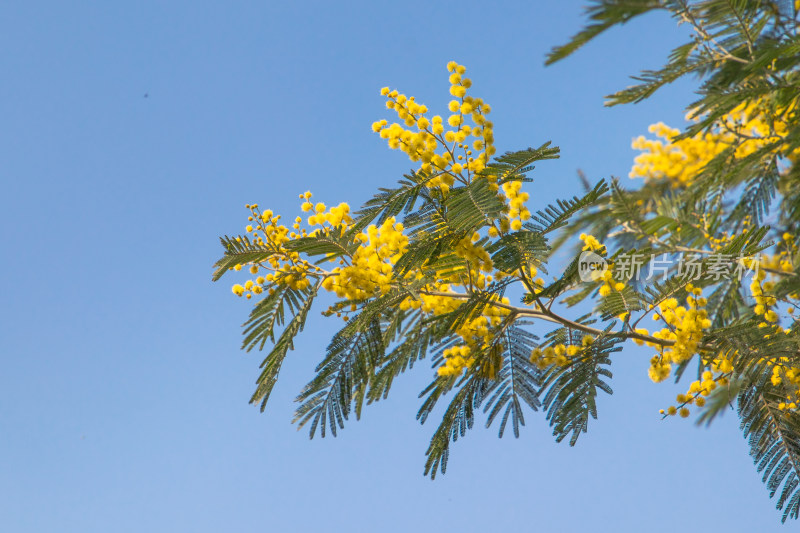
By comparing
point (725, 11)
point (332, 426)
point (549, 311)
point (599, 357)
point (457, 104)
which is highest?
point (725, 11)

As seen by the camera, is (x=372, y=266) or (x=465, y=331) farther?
(x=465, y=331)

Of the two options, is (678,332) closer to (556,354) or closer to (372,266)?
(556,354)

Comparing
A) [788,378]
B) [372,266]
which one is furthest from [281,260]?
[788,378]

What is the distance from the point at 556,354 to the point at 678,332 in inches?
20.7

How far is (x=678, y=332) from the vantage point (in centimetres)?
288

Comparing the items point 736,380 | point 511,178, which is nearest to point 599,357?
point 736,380

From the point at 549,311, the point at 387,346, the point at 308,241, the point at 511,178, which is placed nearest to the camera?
the point at 511,178

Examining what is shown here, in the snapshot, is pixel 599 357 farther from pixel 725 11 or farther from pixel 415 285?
pixel 725 11

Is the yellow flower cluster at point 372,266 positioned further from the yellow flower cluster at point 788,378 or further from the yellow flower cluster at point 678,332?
the yellow flower cluster at point 788,378

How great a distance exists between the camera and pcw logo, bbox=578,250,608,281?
294 centimetres

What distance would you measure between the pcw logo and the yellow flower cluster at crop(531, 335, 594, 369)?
28 cm

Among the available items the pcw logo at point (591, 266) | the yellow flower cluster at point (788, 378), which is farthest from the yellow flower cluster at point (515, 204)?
the yellow flower cluster at point (788, 378)

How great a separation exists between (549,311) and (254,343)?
4.44 feet

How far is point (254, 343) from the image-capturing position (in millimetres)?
3127
